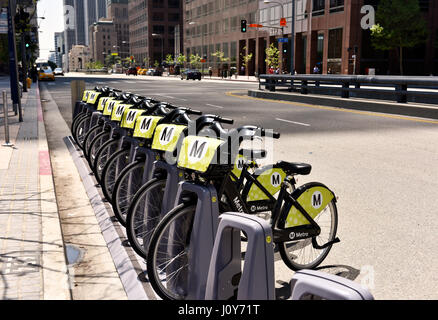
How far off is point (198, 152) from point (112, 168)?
2937mm

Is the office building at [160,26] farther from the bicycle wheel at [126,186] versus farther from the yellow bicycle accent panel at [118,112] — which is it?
the bicycle wheel at [126,186]

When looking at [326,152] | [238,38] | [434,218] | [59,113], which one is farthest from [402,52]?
[434,218]

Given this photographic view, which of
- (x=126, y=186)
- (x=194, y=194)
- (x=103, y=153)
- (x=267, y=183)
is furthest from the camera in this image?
(x=103, y=153)

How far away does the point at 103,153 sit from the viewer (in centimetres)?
762

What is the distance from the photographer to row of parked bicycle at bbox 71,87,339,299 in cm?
387

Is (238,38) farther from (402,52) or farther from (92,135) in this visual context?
(92,135)

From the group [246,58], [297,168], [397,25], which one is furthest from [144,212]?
[246,58]

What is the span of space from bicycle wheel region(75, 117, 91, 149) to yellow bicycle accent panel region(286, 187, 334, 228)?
705 centimetres

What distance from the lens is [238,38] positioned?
306 ft

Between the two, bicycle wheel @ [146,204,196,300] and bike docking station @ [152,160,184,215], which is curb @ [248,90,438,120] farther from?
bicycle wheel @ [146,204,196,300]

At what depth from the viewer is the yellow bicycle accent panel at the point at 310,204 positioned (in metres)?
4.40

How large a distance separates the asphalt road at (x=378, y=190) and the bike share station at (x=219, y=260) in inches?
42.6

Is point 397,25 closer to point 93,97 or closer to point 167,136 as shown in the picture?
point 93,97
